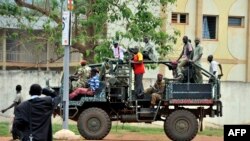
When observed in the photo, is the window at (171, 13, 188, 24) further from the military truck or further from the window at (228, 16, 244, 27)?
the military truck

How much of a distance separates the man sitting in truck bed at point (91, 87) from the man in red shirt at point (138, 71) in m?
0.98

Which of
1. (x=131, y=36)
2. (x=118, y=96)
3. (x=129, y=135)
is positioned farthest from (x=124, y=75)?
(x=131, y=36)

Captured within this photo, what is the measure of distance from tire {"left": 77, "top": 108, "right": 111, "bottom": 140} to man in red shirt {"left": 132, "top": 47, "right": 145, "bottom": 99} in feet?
3.32

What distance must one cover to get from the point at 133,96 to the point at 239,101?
1220 cm

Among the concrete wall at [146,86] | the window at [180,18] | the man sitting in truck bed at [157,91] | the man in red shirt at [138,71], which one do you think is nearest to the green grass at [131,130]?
the concrete wall at [146,86]

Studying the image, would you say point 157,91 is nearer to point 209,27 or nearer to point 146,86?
point 146,86

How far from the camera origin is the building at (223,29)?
33219mm

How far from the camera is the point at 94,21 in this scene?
21.1m

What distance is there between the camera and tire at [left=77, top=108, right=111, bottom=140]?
15.4 m

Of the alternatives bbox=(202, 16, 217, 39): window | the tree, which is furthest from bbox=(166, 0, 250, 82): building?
the tree

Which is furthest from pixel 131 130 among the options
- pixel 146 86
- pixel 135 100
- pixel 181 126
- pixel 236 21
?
pixel 236 21

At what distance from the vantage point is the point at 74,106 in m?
15.6

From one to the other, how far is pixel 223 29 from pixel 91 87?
64.2 ft

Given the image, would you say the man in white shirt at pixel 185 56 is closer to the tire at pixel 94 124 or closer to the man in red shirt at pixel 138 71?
the man in red shirt at pixel 138 71
